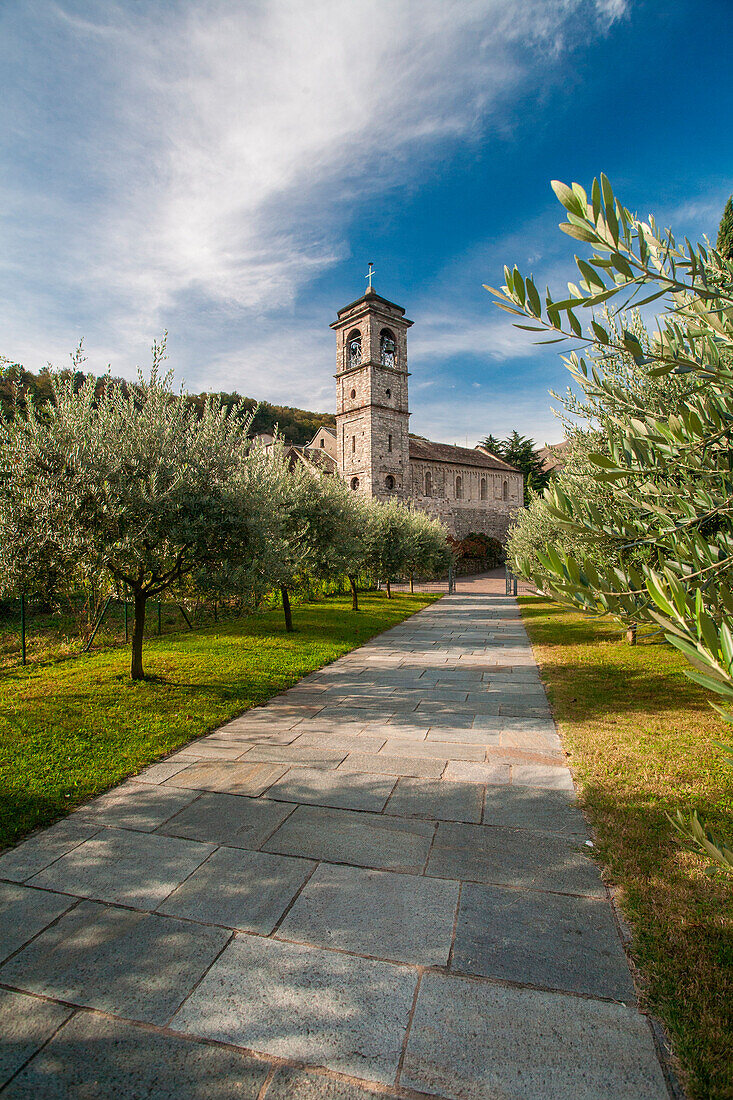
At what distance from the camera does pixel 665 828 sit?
386cm

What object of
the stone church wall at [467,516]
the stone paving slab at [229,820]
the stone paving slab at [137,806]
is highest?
the stone church wall at [467,516]

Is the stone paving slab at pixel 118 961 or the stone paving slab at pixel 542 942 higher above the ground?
the stone paving slab at pixel 542 942

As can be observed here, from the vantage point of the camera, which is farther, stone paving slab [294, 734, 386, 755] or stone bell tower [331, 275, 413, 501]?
stone bell tower [331, 275, 413, 501]

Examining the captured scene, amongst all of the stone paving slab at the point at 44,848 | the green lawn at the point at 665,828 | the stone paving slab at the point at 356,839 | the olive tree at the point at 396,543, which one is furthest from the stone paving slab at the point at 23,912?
the olive tree at the point at 396,543

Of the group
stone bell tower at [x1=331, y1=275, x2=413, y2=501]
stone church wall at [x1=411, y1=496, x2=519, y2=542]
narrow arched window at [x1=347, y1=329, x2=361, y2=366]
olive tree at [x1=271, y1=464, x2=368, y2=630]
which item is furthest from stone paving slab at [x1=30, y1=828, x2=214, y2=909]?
stone church wall at [x1=411, y1=496, x2=519, y2=542]

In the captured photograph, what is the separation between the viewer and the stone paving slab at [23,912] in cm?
288

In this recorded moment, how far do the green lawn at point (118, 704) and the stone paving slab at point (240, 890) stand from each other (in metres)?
1.67

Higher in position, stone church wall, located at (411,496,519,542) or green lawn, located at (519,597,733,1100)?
stone church wall, located at (411,496,519,542)

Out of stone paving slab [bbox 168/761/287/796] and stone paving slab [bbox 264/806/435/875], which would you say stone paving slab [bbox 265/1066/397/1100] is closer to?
stone paving slab [bbox 264/806/435/875]

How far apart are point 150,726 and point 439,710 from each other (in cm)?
375

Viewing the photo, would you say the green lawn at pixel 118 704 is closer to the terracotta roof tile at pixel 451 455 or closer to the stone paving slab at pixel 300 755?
the stone paving slab at pixel 300 755

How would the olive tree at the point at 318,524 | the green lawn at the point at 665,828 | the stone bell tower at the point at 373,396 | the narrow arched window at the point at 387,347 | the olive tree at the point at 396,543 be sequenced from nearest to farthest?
the green lawn at the point at 665,828 < the olive tree at the point at 318,524 < the olive tree at the point at 396,543 < the stone bell tower at the point at 373,396 < the narrow arched window at the point at 387,347

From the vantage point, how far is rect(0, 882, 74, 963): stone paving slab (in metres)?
2.88

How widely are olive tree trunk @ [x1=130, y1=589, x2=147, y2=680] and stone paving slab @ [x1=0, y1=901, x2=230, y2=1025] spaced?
212 inches
